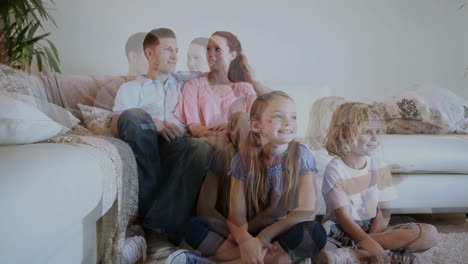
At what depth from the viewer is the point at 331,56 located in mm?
1220

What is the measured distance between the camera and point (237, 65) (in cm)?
120

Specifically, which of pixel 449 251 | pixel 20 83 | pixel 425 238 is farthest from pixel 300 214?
pixel 20 83

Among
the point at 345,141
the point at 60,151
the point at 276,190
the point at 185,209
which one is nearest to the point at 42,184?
the point at 60,151

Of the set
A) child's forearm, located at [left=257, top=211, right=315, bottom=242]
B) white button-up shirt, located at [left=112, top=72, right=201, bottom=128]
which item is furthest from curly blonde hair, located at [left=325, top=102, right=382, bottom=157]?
white button-up shirt, located at [left=112, top=72, right=201, bottom=128]

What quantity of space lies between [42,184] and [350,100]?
85 cm

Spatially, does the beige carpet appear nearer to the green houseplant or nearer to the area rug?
the area rug

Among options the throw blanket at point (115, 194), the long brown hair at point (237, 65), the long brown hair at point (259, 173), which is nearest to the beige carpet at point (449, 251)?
the long brown hair at point (259, 173)

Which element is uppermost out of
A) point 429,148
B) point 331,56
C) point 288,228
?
point 331,56

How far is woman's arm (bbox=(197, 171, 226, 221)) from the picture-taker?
116cm

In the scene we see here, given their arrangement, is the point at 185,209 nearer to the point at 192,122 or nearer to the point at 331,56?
the point at 192,122

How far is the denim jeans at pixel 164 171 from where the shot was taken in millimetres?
1170

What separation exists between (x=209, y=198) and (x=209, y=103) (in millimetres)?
273

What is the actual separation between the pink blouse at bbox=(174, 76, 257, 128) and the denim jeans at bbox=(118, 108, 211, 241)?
64 millimetres

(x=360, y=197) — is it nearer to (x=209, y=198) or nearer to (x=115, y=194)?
(x=209, y=198)
